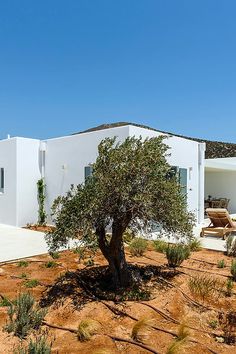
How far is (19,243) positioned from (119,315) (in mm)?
6567

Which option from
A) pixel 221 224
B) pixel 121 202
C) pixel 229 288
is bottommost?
pixel 229 288

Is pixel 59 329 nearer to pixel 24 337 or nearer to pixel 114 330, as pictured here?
pixel 24 337

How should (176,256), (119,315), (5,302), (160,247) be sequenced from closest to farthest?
(119,315), (5,302), (176,256), (160,247)

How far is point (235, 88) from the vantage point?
1673 centimetres

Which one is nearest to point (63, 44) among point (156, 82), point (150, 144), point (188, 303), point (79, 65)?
point (79, 65)

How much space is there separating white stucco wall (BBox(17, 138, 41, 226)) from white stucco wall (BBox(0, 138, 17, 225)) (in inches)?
11.0

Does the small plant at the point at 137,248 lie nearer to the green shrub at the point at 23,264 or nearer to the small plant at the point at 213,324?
the green shrub at the point at 23,264

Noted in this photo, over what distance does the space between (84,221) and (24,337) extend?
1.89 metres

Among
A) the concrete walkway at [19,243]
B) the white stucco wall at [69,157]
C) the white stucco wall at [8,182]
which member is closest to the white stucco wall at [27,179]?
the white stucco wall at [8,182]

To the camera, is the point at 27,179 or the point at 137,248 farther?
the point at 27,179

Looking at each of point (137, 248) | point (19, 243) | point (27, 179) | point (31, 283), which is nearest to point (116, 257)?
point (31, 283)

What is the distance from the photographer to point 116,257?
571cm

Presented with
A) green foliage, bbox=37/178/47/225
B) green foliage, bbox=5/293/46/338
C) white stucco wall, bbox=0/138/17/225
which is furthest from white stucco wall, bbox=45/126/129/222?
green foliage, bbox=5/293/46/338

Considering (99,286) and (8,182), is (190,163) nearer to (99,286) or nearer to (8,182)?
(8,182)
